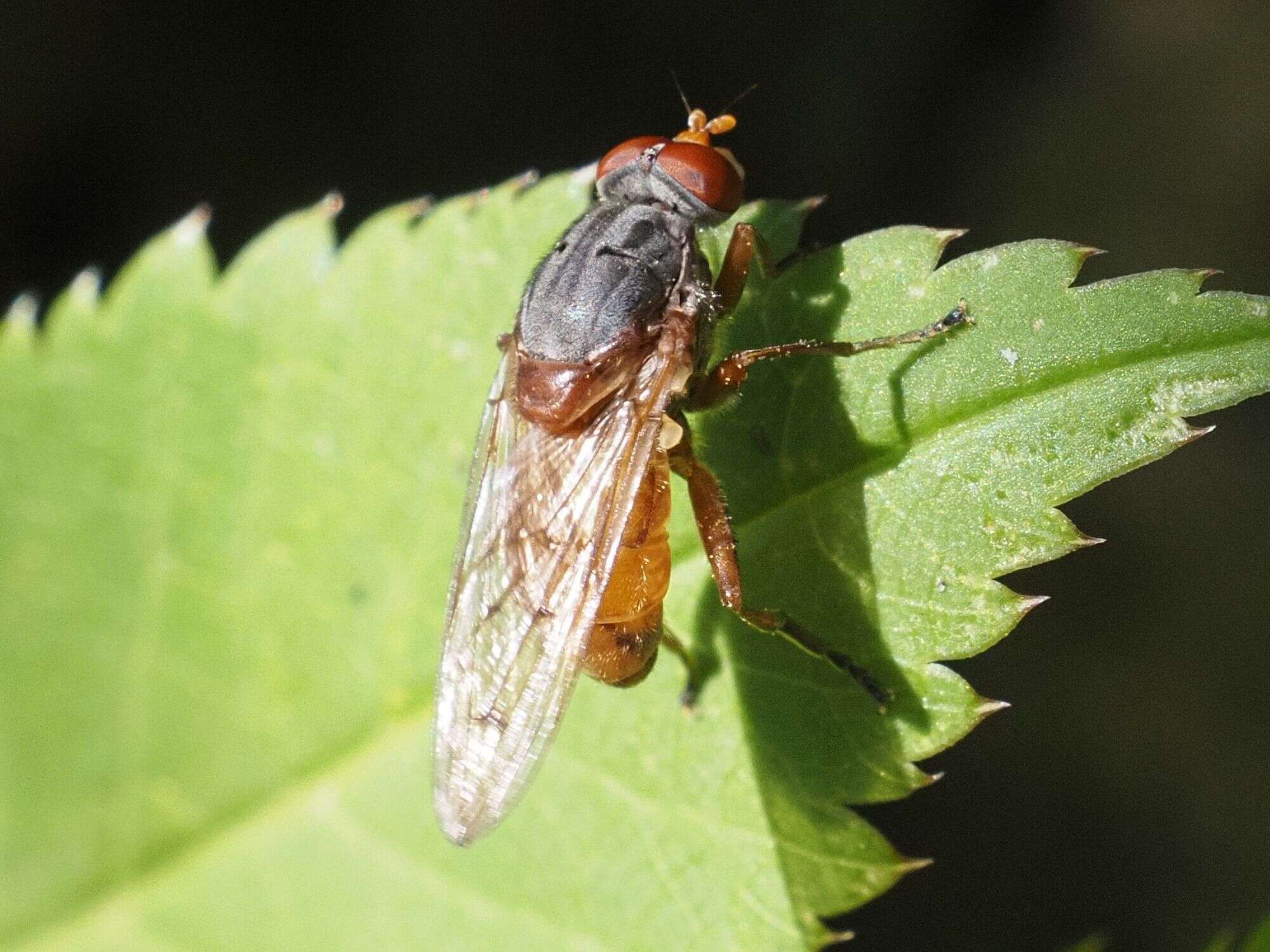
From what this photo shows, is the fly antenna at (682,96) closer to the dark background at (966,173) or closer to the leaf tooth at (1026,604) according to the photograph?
the dark background at (966,173)

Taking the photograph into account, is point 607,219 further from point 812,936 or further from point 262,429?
point 812,936

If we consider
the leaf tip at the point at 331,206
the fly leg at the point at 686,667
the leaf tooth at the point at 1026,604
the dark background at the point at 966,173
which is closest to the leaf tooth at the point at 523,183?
the leaf tip at the point at 331,206

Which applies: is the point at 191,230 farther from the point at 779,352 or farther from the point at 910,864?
the point at 910,864

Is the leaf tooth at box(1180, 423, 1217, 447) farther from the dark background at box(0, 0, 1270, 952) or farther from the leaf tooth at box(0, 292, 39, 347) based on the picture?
the leaf tooth at box(0, 292, 39, 347)

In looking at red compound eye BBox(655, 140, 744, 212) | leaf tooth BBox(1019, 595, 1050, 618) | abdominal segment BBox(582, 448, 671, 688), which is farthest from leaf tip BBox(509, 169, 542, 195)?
leaf tooth BBox(1019, 595, 1050, 618)

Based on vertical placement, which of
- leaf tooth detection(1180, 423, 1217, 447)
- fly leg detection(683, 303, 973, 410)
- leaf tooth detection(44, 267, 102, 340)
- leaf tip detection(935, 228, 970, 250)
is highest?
leaf tooth detection(44, 267, 102, 340)
